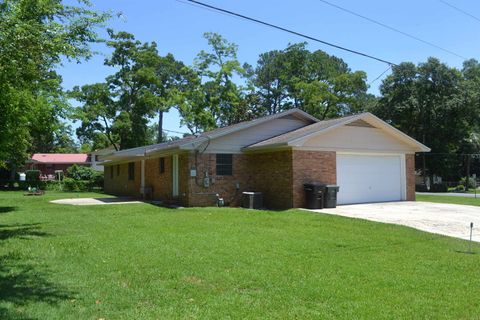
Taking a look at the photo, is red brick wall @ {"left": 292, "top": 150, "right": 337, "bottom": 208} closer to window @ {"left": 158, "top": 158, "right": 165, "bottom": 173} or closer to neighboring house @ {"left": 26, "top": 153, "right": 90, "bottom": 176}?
window @ {"left": 158, "top": 158, "right": 165, "bottom": 173}

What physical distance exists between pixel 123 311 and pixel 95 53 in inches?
289

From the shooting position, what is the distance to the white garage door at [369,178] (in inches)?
768

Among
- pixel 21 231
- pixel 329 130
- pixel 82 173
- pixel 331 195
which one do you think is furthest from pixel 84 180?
pixel 21 231

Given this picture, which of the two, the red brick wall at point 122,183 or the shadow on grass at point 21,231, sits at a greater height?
the red brick wall at point 122,183

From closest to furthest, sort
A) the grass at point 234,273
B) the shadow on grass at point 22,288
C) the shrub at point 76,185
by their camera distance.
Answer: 1. the shadow on grass at point 22,288
2. the grass at point 234,273
3. the shrub at point 76,185

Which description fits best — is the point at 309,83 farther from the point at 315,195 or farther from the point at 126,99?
the point at 315,195

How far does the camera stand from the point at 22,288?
6.14 meters

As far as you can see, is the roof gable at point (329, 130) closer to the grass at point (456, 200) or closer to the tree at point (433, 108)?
the grass at point (456, 200)

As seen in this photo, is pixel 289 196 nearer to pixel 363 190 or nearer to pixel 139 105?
pixel 363 190

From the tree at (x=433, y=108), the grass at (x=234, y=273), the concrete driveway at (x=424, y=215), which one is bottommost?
the grass at (x=234, y=273)

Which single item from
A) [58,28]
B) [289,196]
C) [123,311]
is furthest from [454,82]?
[123,311]

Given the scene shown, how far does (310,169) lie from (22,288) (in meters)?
13.5

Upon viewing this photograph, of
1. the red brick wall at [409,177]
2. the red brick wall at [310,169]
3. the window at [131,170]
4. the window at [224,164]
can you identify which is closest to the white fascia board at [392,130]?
the red brick wall at [409,177]

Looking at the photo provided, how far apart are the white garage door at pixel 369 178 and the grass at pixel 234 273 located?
6972 mm
